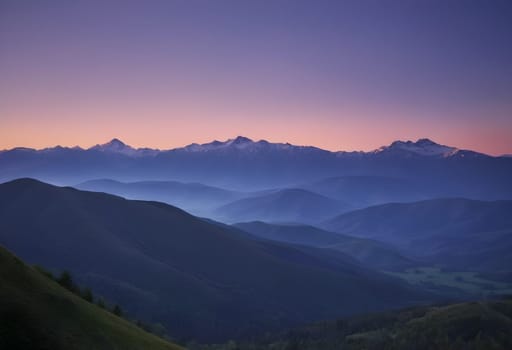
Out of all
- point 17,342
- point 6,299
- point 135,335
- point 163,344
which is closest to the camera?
point 17,342

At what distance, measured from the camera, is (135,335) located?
88875 millimetres

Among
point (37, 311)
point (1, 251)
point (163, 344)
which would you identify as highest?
point (1, 251)

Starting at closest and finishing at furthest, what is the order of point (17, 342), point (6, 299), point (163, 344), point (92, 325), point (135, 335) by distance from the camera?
point (17, 342) < point (6, 299) < point (92, 325) < point (135, 335) < point (163, 344)

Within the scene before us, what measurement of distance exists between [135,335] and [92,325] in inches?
540

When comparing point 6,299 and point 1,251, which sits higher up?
point 1,251

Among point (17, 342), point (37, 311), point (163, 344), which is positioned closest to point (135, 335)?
point (163, 344)

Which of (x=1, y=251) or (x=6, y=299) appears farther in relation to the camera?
(x=1, y=251)

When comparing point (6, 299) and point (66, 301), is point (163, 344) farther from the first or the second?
point (6, 299)

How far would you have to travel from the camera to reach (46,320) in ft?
224

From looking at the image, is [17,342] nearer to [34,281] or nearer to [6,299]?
[6,299]

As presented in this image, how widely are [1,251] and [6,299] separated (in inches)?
576

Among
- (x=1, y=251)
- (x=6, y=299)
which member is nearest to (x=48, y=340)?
(x=6, y=299)

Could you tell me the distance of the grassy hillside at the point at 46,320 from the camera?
205ft

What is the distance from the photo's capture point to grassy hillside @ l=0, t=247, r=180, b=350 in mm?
62625
